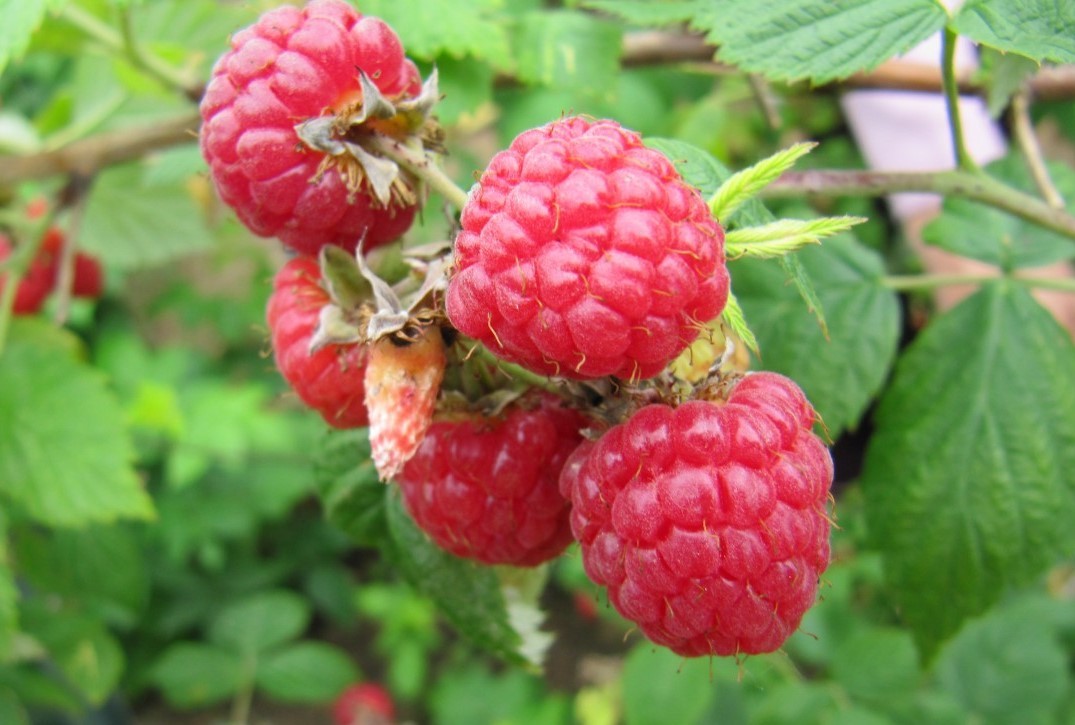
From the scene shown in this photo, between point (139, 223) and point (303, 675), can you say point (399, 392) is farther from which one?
point (303, 675)

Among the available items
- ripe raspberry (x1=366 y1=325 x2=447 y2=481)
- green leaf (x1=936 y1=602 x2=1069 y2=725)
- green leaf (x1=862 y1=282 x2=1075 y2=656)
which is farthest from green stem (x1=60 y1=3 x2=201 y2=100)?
green leaf (x1=936 y1=602 x2=1069 y2=725)

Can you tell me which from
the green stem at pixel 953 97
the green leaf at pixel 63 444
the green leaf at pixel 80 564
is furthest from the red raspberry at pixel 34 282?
the green stem at pixel 953 97

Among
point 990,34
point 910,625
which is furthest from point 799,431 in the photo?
point 910,625

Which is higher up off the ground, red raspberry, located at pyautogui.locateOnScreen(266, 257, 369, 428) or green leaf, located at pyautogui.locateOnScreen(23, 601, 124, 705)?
red raspberry, located at pyautogui.locateOnScreen(266, 257, 369, 428)

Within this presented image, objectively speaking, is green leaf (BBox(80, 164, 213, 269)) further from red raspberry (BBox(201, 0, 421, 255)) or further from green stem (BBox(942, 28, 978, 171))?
green stem (BBox(942, 28, 978, 171))

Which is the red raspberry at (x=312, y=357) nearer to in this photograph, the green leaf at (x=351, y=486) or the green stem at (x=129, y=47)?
the green leaf at (x=351, y=486)

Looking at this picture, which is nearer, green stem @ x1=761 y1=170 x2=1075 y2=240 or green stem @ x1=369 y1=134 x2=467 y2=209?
green stem @ x1=369 y1=134 x2=467 y2=209

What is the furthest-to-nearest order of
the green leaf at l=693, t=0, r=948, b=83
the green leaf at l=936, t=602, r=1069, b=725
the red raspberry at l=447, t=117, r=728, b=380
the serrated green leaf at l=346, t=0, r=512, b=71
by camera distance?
the green leaf at l=936, t=602, r=1069, b=725, the serrated green leaf at l=346, t=0, r=512, b=71, the green leaf at l=693, t=0, r=948, b=83, the red raspberry at l=447, t=117, r=728, b=380
